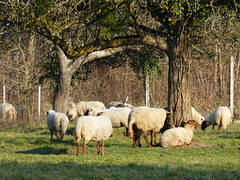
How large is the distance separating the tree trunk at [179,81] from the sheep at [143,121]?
0.49 meters

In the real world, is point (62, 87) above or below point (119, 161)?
above

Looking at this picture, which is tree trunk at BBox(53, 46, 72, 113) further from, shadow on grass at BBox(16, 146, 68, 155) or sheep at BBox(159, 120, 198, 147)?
sheep at BBox(159, 120, 198, 147)

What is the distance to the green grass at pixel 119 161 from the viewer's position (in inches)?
236

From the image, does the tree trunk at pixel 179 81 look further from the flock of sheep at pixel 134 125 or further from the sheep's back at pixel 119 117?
the sheep's back at pixel 119 117

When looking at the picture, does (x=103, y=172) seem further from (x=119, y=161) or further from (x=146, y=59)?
(x=146, y=59)

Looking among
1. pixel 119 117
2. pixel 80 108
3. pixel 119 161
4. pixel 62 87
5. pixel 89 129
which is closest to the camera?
pixel 119 161

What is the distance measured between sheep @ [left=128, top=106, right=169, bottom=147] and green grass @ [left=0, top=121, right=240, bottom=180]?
0.52 metres

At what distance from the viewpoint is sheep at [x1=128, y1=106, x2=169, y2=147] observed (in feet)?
35.5

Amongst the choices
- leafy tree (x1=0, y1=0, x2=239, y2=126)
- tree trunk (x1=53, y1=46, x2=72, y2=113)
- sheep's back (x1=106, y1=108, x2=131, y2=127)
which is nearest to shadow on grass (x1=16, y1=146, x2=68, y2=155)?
leafy tree (x1=0, y1=0, x2=239, y2=126)

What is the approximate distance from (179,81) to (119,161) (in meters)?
4.24

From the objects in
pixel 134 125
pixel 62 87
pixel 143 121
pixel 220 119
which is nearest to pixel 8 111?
pixel 62 87

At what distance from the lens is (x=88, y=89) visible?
78.7ft

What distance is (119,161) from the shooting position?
7.60 m

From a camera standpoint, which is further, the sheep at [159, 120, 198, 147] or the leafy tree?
the leafy tree
